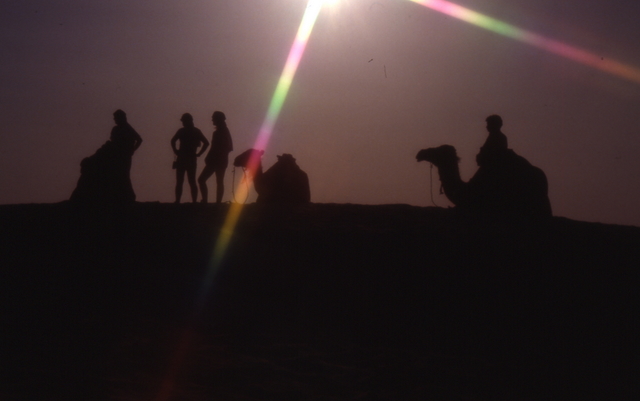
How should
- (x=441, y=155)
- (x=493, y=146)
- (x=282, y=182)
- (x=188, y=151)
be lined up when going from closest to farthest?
(x=493, y=146) → (x=188, y=151) → (x=441, y=155) → (x=282, y=182)

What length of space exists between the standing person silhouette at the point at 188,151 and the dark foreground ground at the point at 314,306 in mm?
729

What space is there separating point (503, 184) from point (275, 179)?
5329 millimetres

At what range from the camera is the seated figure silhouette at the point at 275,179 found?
16.3m

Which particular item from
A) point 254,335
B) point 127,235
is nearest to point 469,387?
point 254,335

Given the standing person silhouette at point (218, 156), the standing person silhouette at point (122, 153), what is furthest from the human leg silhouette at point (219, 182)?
the standing person silhouette at point (122, 153)

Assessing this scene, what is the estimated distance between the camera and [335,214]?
43.0 ft

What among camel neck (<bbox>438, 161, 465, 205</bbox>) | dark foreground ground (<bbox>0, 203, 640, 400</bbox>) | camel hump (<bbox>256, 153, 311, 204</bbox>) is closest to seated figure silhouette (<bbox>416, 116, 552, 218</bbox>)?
camel neck (<bbox>438, 161, 465, 205</bbox>)

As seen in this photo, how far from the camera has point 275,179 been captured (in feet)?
53.8

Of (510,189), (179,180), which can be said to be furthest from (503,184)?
(179,180)

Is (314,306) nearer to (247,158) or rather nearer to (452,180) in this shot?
(452,180)

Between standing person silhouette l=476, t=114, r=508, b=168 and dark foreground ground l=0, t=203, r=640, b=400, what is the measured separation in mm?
1099

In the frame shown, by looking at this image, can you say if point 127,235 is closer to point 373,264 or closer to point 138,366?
point 373,264

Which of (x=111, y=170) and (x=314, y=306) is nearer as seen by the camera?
(x=314, y=306)

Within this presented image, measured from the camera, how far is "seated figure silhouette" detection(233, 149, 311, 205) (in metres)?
16.3
